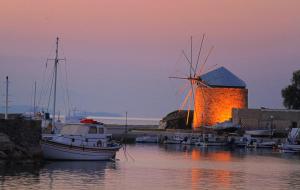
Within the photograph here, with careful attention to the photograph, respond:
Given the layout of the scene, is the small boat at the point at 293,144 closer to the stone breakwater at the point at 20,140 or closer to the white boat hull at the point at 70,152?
the white boat hull at the point at 70,152

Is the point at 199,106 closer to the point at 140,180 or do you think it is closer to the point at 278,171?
the point at 278,171

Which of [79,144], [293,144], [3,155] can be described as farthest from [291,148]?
[3,155]

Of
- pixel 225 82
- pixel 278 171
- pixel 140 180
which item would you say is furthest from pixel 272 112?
pixel 140 180

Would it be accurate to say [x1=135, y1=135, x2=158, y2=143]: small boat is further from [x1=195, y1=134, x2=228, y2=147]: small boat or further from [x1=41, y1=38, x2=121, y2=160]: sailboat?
[x1=41, y1=38, x2=121, y2=160]: sailboat

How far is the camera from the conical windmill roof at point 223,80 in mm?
92938

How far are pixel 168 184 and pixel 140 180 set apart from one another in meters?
1.88

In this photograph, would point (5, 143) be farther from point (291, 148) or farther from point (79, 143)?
point (291, 148)

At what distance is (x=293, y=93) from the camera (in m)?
97.9

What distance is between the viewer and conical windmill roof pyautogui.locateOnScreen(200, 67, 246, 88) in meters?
92.9

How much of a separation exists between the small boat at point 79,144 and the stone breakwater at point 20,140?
3.40 feet

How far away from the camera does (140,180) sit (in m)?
32.7

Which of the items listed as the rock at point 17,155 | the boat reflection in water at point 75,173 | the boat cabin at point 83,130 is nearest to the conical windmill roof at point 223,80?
the boat cabin at point 83,130

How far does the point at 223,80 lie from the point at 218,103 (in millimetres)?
3629

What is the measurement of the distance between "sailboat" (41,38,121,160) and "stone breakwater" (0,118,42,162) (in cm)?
103
